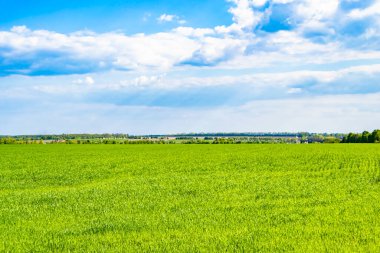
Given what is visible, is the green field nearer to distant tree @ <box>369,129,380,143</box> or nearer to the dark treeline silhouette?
distant tree @ <box>369,129,380,143</box>

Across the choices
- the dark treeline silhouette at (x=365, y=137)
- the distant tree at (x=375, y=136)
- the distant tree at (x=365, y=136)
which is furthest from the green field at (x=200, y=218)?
the distant tree at (x=365, y=136)

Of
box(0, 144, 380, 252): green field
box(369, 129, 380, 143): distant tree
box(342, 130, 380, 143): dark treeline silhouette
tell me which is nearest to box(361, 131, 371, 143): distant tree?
box(342, 130, 380, 143): dark treeline silhouette

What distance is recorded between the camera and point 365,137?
14938 cm

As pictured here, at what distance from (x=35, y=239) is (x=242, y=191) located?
39.1 ft

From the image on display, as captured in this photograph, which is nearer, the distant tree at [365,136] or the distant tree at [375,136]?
the distant tree at [375,136]

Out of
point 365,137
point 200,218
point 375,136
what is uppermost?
point 375,136

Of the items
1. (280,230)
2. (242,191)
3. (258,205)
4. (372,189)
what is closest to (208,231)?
(280,230)

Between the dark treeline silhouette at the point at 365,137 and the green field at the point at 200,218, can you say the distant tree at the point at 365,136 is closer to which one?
the dark treeline silhouette at the point at 365,137

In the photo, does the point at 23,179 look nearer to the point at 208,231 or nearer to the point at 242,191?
the point at 242,191

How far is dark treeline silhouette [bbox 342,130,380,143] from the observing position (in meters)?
143

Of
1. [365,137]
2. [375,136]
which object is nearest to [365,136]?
A: [365,137]

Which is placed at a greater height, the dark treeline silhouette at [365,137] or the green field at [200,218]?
the dark treeline silhouette at [365,137]

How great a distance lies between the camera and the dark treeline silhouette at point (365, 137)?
14289cm

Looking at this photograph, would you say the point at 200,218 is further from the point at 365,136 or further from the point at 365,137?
the point at 365,136
